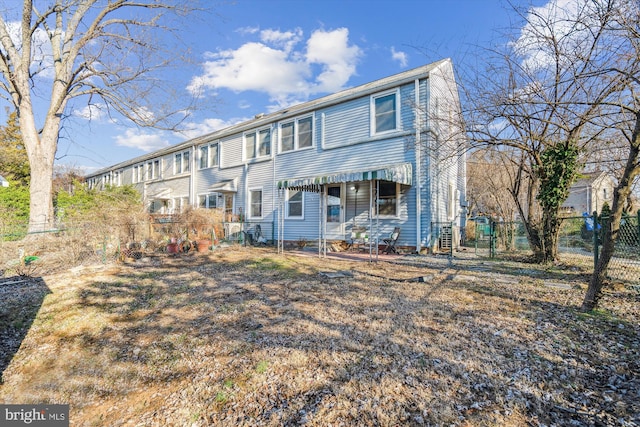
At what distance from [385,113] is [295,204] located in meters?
5.35

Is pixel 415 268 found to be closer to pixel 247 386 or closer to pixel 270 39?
pixel 247 386

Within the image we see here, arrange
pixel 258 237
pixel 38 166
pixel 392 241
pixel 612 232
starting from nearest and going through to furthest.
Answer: pixel 612 232 < pixel 392 241 < pixel 38 166 < pixel 258 237

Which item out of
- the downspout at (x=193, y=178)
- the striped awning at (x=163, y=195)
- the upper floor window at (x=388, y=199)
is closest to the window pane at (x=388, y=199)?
the upper floor window at (x=388, y=199)

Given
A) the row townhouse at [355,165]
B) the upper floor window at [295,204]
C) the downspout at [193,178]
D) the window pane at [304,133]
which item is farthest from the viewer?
the downspout at [193,178]

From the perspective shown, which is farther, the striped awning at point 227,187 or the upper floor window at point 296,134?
the striped awning at point 227,187

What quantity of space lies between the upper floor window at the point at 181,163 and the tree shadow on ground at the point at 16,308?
13277 millimetres

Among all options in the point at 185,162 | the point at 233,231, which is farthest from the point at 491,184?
the point at 185,162

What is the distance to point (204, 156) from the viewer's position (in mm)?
17562

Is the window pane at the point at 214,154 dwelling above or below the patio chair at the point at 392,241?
above

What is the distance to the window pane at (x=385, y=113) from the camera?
10555mm

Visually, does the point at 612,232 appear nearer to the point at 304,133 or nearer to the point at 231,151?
the point at 304,133

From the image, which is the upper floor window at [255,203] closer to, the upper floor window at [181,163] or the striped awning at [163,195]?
the upper floor window at [181,163]

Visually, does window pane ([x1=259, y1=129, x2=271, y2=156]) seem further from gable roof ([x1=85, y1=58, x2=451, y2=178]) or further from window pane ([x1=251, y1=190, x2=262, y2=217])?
window pane ([x1=251, y1=190, x2=262, y2=217])

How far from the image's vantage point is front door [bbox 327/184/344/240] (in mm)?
11609
